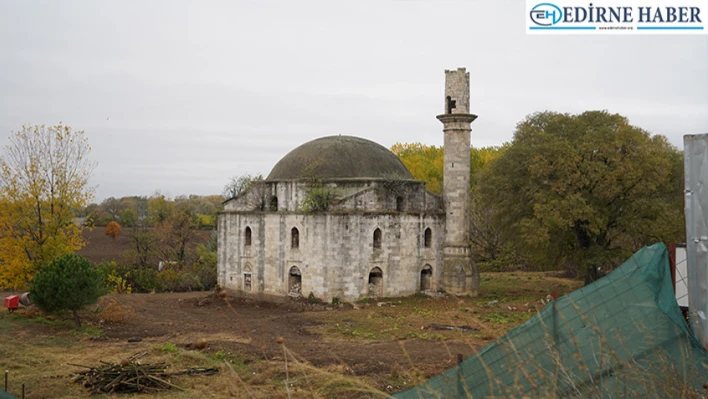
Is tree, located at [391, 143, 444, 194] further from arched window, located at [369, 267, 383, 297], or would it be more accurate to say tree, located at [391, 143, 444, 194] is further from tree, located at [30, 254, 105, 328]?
tree, located at [30, 254, 105, 328]

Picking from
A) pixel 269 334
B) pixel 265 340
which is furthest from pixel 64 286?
pixel 265 340

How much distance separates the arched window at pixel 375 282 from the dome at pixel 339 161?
4.26m

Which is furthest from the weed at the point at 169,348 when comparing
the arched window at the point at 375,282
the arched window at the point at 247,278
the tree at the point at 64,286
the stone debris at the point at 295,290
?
the arched window at the point at 247,278

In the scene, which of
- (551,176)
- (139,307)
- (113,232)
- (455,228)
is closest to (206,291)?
(139,307)

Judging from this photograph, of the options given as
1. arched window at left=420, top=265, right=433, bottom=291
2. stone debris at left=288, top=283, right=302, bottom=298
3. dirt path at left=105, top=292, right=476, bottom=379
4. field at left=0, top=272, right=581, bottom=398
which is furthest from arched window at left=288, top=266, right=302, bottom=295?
arched window at left=420, top=265, right=433, bottom=291

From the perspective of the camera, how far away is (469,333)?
18719 mm

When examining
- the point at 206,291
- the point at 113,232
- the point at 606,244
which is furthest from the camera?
the point at 113,232

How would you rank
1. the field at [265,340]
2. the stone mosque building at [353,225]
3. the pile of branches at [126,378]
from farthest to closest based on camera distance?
the stone mosque building at [353,225] < the field at [265,340] < the pile of branches at [126,378]

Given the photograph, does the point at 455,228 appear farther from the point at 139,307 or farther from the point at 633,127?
the point at 139,307

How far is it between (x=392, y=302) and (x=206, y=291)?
497 inches

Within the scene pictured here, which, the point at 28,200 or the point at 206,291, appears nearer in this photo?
the point at 28,200

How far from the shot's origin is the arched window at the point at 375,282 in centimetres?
2595

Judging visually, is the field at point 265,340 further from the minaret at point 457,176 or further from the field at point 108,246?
the field at point 108,246

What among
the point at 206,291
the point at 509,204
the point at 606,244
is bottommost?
the point at 206,291
